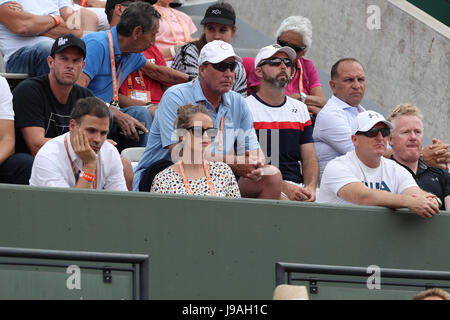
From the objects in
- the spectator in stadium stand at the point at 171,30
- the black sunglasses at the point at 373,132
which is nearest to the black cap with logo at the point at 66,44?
the black sunglasses at the point at 373,132

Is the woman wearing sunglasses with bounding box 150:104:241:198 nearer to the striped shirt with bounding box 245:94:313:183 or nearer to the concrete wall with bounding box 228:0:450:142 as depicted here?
the striped shirt with bounding box 245:94:313:183

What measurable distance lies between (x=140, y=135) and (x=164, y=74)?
3.08 ft

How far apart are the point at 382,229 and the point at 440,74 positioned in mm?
4410

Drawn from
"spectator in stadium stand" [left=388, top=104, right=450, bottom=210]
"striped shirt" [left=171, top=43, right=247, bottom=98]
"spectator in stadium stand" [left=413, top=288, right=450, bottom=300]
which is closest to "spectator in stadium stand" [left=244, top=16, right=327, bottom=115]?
"striped shirt" [left=171, top=43, right=247, bottom=98]

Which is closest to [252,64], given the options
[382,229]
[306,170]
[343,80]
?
[343,80]

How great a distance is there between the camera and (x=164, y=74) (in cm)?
890

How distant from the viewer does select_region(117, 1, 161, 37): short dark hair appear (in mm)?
8344

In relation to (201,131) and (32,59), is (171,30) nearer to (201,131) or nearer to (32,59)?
(32,59)

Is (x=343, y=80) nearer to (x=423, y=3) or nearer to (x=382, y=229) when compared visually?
(x=382, y=229)

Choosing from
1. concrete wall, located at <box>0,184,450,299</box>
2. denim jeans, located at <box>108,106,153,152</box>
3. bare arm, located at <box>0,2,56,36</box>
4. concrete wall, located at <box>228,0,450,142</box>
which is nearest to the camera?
concrete wall, located at <box>0,184,450,299</box>

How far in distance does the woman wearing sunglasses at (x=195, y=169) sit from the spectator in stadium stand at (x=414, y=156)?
1.47 metres

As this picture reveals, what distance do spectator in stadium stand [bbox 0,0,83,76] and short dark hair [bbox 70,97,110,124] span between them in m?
1.55

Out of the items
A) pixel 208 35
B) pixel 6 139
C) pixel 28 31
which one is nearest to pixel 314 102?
pixel 208 35

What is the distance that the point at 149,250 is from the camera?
6.23m
